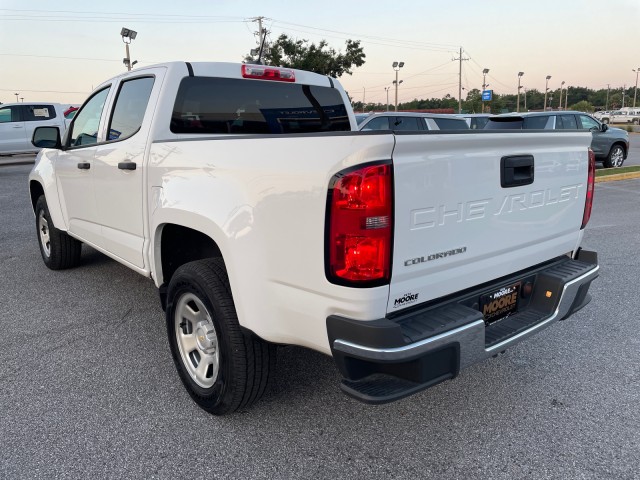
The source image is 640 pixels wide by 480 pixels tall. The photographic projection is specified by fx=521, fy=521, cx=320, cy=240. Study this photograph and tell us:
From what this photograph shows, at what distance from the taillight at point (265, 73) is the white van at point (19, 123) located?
15.5m

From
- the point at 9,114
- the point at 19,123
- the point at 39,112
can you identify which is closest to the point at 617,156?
the point at 39,112

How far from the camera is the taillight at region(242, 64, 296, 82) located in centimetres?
382

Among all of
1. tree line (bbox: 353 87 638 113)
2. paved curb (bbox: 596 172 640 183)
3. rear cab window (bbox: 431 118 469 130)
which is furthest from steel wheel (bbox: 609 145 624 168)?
tree line (bbox: 353 87 638 113)

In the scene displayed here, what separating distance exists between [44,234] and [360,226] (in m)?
4.97

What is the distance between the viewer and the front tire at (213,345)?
2.62 metres

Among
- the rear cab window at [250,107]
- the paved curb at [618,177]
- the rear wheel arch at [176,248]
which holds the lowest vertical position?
the paved curb at [618,177]

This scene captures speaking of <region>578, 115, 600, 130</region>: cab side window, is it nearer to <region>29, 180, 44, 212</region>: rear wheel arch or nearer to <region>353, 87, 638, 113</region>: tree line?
<region>29, 180, 44, 212</region>: rear wheel arch

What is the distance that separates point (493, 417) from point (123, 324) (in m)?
2.88

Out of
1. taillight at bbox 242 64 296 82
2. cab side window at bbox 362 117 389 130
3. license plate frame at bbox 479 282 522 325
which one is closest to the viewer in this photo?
license plate frame at bbox 479 282 522 325

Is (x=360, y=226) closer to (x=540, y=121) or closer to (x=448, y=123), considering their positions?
(x=448, y=123)

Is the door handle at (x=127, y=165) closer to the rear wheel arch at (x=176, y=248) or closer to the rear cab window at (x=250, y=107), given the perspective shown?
the rear cab window at (x=250, y=107)

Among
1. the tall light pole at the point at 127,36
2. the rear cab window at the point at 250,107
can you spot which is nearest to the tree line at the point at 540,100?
the tall light pole at the point at 127,36

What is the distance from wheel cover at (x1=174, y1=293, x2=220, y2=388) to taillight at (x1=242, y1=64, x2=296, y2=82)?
1.78 metres

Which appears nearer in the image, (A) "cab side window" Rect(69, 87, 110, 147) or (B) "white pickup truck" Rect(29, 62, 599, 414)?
(B) "white pickup truck" Rect(29, 62, 599, 414)
